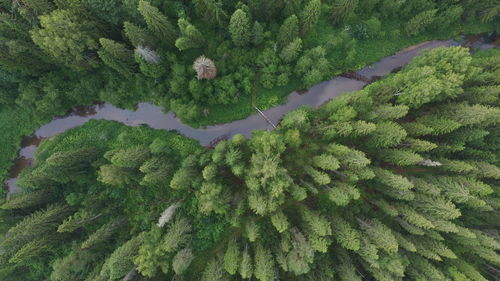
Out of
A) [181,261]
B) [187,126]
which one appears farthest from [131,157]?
[181,261]

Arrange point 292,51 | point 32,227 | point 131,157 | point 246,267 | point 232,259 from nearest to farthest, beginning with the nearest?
point 246,267 → point 232,259 → point 32,227 → point 131,157 → point 292,51

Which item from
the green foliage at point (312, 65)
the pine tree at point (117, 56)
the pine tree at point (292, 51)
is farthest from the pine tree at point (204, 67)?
the green foliage at point (312, 65)

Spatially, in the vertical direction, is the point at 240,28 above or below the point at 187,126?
above

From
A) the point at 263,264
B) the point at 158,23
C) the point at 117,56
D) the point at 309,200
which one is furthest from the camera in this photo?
the point at 309,200

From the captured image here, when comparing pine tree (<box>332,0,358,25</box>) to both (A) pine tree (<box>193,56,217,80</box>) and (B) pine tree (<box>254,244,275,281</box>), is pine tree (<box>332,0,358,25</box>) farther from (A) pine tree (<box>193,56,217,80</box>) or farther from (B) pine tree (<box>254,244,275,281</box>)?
(B) pine tree (<box>254,244,275,281</box>)

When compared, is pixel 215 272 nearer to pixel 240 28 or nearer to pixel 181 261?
pixel 181 261

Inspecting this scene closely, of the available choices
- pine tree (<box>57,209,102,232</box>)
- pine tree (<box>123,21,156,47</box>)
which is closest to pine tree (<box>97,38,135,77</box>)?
pine tree (<box>123,21,156,47</box>)
